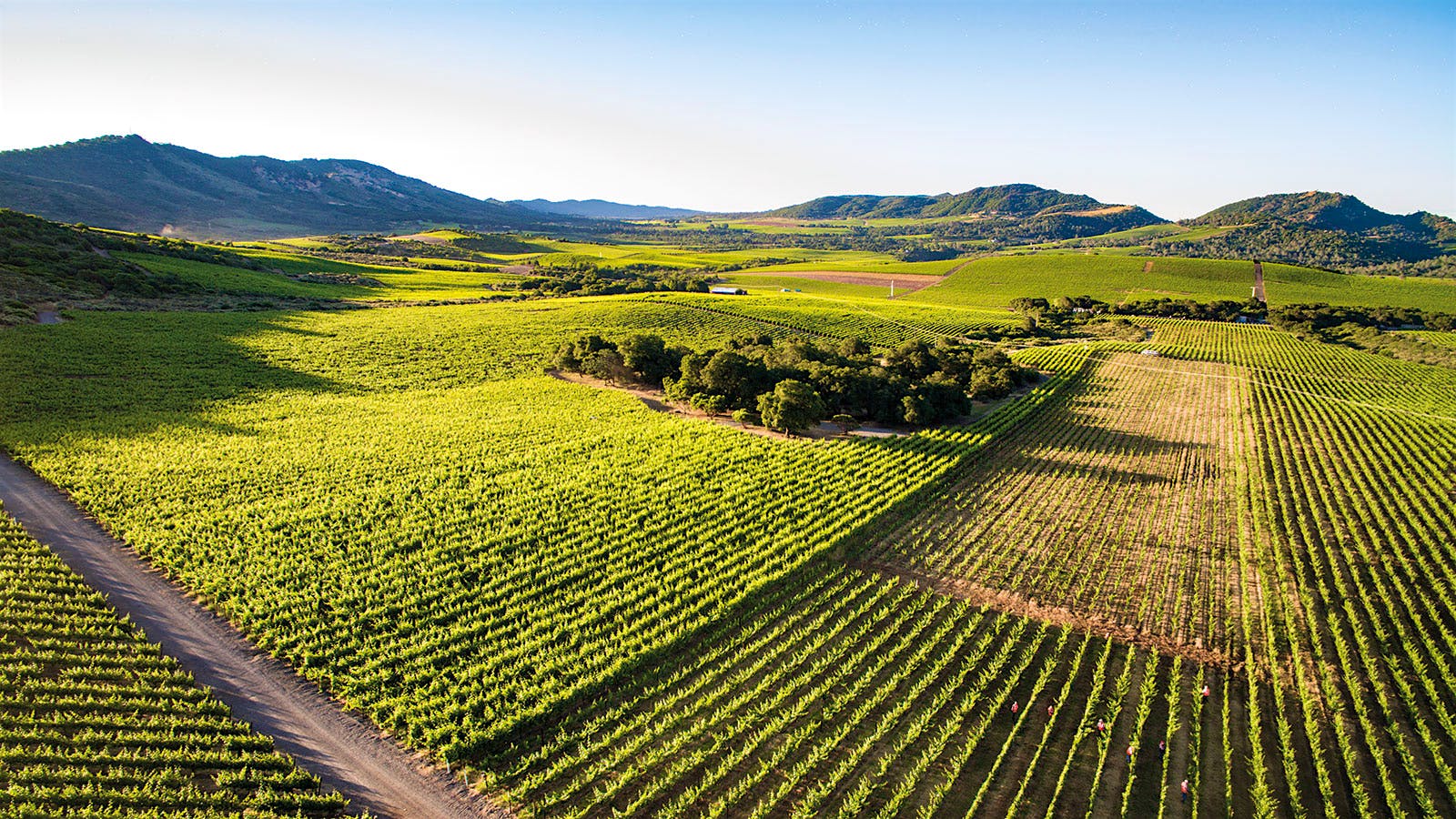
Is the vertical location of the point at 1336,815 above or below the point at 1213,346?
below

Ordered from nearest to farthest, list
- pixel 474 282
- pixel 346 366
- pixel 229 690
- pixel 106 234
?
pixel 229 690 < pixel 346 366 < pixel 106 234 < pixel 474 282

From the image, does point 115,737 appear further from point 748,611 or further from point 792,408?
point 792,408

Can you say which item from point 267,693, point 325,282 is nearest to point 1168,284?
point 267,693

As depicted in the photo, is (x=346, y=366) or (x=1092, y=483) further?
(x=346, y=366)

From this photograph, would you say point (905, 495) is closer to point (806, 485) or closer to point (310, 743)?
point (806, 485)

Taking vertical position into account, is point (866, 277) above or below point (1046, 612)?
above

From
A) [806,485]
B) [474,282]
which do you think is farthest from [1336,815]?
[474,282]

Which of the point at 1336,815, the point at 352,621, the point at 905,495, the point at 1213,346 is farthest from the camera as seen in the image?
the point at 1213,346
